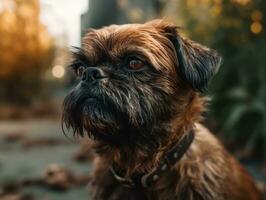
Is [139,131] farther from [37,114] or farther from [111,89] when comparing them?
[37,114]

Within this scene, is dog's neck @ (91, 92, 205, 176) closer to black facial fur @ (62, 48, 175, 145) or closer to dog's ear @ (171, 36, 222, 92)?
black facial fur @ (62, 48, 175, 145)

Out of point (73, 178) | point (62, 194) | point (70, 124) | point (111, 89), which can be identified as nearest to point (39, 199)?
point (62, 194)

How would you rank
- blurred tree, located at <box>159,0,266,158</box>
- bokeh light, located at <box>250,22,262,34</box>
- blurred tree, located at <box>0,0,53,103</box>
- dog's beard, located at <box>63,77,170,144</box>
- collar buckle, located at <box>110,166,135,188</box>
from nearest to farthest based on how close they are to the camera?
dog's beard, located at <box>63,77,170,144</box>, collar buckle, located at <box>110,166,135,188</box>, blurred tree, located at <box>159,0,266,158</box>, bokeh light, located at <box>250,22,262,34</box>, blurred tree, located at <box>0,0,53,103</box>

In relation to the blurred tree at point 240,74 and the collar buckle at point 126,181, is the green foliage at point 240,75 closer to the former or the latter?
the blurred tree at point 240,74

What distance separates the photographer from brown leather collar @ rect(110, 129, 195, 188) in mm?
4293

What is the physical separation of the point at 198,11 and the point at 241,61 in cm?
170

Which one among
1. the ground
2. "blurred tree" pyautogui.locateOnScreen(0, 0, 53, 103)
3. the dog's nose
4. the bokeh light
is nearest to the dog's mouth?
the dog's nose

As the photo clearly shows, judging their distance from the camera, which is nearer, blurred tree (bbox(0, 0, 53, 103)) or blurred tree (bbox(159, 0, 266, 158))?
blurred tree (bbox(159, 0, 266, 158))

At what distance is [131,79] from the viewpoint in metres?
3.99

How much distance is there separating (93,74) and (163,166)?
0.85m

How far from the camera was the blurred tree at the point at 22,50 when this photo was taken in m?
19.0

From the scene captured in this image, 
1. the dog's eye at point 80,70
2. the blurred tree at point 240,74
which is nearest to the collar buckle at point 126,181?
the dog's eye at point 80,70

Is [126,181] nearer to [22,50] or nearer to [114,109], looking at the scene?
[114,109]

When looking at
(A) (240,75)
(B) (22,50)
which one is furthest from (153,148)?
(B) (22,50)
